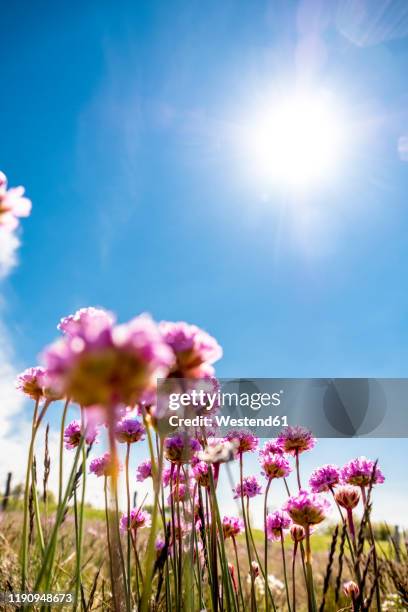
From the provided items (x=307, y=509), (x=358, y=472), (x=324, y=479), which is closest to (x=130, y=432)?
(x=307, y=509)

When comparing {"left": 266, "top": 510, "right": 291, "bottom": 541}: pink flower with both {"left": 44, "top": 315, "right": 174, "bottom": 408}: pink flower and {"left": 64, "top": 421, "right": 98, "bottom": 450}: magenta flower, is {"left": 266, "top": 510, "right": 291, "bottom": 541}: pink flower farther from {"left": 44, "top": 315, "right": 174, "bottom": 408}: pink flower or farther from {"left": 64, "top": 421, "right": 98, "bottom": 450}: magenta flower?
{"left": 44, "top": 315, "right": 174, "bottom": 408}: pink flower

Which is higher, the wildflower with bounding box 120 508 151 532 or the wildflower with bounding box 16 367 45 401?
the wildflower with bounding box 16 367 45 401

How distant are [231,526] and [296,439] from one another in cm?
65

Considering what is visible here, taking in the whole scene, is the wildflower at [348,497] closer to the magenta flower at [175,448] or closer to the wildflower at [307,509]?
the wildflower at [307,509]

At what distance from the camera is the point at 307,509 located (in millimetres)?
2053

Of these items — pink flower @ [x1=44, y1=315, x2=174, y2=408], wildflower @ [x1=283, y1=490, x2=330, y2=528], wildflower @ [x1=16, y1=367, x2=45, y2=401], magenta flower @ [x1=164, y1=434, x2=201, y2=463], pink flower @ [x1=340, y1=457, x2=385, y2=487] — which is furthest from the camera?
pink flower @ [x1=340, y1=457, x2=385, y2=487]

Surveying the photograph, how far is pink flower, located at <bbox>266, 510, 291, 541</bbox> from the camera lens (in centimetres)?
264

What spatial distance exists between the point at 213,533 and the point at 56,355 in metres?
1.54

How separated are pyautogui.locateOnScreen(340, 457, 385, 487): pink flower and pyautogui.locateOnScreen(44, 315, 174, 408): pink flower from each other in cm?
212

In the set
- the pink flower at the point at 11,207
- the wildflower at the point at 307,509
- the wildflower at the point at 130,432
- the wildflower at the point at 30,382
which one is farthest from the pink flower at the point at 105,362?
the wildflower at the point at 307,509

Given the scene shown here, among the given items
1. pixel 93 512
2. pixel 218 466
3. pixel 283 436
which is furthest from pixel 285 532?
pixel 93 512

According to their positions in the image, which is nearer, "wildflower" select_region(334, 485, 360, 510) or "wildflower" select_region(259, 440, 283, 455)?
"wildflower" select_region(334, 485, 360, 510)

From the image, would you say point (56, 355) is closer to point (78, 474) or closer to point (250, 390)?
point (78, 474)

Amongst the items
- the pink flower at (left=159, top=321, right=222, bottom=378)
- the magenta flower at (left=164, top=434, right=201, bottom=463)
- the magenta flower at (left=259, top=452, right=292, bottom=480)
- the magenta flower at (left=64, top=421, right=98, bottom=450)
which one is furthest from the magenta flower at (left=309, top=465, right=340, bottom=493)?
the pink flower at (left=159, top=321, right=222, bottom=378)
